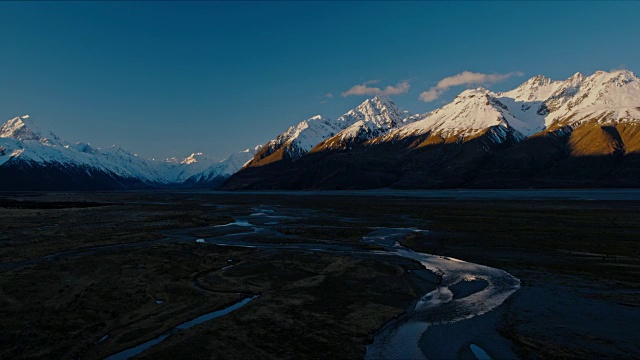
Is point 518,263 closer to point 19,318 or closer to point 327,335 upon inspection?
point 327,335

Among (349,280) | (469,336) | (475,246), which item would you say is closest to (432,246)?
(475,246)

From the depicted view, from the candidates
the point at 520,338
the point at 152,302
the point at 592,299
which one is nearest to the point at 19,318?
the point at 152,302

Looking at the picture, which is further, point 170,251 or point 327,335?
point 170,251

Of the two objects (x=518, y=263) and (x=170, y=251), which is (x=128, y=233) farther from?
(x=518, y=263)

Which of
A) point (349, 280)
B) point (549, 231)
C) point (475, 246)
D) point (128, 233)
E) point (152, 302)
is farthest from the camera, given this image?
point (128, 233)

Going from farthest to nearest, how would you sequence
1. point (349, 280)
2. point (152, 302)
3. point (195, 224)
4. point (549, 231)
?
point (195, 224) < point (549, 231) < point (349, 280) < point (152, 302)

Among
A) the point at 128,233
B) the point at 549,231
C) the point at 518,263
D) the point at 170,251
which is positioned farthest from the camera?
the point at 128,233

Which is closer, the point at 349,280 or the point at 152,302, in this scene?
the point at 152,302

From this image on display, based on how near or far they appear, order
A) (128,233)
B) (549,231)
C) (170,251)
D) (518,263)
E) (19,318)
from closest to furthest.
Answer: (19,318) → (518,263) → (170,251) → (549,231) → (128,233)
